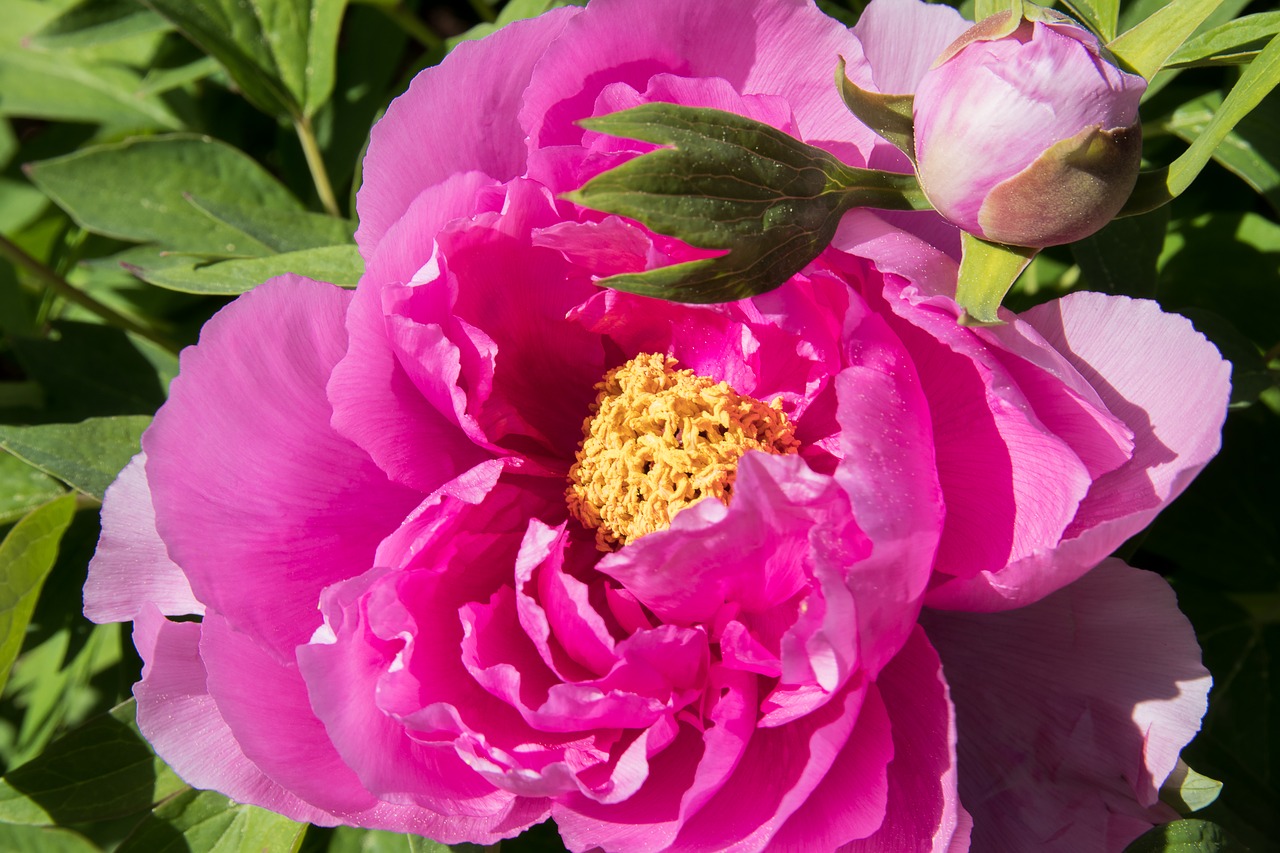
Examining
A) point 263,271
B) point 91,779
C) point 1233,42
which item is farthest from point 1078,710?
point 91,779

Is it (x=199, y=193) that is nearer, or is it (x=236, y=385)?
(x=236, y=385)

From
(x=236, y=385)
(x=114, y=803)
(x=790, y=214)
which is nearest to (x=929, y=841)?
(x=790, y=214)

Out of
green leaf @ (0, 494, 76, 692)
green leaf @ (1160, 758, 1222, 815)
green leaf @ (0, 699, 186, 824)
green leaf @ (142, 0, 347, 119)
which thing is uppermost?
green leaf @ (142, 0, 347, 119)

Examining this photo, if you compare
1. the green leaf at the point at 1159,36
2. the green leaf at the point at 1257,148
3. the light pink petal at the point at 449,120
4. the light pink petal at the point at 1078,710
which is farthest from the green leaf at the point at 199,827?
the green leaf at the point at 1257,148

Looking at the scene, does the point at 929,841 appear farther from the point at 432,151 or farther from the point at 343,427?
the point at 432,151

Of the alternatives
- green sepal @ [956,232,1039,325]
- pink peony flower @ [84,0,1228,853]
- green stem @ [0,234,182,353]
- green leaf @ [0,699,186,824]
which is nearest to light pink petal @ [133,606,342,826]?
pink peony flower @ [84,0,1228,853]

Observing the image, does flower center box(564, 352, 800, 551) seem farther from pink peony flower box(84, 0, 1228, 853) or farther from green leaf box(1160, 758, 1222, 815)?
green leaf box(1160, 758, 1222, 815)

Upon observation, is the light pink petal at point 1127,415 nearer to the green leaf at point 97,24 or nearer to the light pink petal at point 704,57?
the light pink petal at point 704,57
